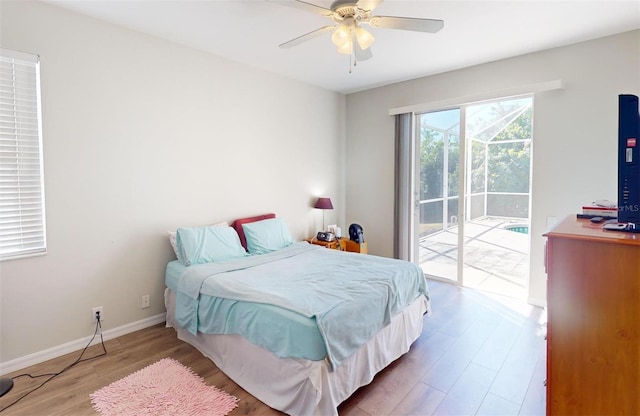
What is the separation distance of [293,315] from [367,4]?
1985 millimetres

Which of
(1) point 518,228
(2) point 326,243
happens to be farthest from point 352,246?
(1) point 518,228

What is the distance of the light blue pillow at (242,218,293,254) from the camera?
134 inches

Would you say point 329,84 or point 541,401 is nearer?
point 541,401

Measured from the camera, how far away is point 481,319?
3.10 meters

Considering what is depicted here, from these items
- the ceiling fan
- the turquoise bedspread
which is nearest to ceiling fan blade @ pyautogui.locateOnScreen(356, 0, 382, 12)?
the ceiling fan

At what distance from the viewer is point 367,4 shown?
1976 millimetres

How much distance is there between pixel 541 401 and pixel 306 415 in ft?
4.85

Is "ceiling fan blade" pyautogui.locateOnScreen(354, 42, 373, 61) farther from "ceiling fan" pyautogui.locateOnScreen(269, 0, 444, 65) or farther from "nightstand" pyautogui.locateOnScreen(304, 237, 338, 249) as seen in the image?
"nightstand" pyautogui.locateOnScreen(304, 237, 338, 249)

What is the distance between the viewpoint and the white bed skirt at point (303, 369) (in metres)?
1.74

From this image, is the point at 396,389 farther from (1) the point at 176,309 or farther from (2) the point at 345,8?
(2) the point at 345,8

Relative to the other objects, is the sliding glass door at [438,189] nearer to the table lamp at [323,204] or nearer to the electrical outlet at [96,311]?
the table lamp at [323,204]

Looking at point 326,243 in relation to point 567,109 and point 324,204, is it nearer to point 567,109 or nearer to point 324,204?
point 324,204

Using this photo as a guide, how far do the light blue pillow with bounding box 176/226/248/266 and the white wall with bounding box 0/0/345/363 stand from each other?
0.34 meters

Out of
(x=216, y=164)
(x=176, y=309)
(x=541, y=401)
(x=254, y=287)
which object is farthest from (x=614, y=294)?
(x=216, y=164)
